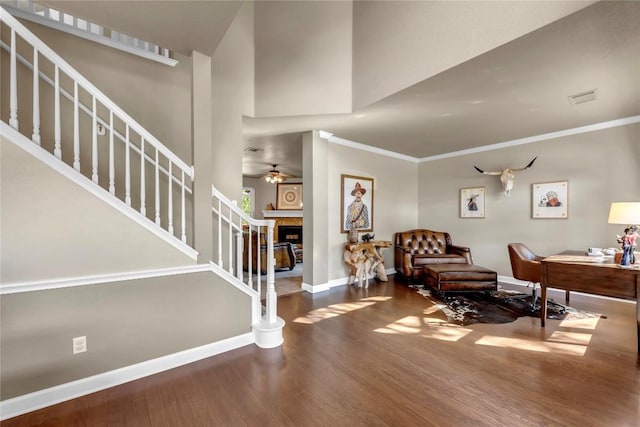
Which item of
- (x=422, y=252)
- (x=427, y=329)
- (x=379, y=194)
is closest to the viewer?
(x=427, y=329)

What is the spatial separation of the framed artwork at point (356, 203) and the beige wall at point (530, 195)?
1646mm

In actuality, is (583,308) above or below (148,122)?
below

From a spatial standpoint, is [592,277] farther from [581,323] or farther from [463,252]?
[463,252]

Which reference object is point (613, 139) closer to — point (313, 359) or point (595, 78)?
point (595, 78)

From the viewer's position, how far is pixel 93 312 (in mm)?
1937

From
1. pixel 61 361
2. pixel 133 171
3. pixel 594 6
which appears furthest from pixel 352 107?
pixel 61 361

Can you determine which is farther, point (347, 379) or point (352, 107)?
point (352, 107)

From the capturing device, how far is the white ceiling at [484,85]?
6.36ft

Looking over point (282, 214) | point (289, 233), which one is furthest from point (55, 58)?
point (289, 233)

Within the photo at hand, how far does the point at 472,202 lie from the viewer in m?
A: 5.36

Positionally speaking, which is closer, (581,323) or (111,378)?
(111,378)

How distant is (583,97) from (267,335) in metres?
4.23

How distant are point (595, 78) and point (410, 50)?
176cm

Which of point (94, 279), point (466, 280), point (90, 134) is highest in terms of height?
point (90, 134)
